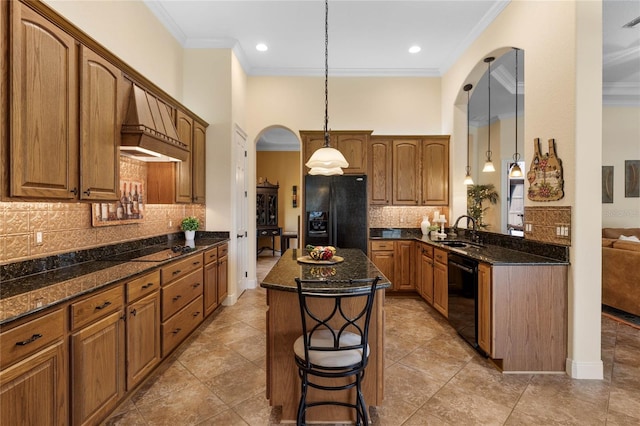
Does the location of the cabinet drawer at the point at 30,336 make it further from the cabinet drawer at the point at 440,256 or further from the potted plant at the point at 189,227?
the cabinet drawer at the point at 440,256

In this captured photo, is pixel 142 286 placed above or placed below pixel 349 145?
below

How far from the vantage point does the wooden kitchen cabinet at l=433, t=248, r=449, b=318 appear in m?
3.70

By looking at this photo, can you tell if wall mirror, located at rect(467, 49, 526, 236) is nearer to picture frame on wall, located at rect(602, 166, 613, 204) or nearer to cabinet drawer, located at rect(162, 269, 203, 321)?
picture frame on wall, located at rect(602, 166, 613, 204)

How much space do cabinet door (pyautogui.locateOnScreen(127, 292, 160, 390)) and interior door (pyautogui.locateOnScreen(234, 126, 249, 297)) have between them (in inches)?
84.0

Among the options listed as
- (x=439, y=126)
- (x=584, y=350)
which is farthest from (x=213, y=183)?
(x=584, y=350)

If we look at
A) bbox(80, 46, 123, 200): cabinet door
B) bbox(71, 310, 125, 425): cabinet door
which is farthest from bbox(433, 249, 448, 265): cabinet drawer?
bbox(80, 46, 123, 200): cabinet door

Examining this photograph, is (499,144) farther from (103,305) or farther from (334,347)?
(103,305)

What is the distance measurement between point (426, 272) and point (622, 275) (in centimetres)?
229

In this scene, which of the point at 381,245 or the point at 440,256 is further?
the point at 381,245

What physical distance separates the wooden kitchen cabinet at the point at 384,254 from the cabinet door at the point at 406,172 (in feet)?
2.48

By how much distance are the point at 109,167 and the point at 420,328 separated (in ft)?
11.6

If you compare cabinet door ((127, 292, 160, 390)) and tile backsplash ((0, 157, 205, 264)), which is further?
cabinet door ((127, 292, 160, 390))

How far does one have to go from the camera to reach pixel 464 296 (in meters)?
3.21

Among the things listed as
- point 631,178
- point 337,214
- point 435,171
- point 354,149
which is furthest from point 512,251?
point 631,178
